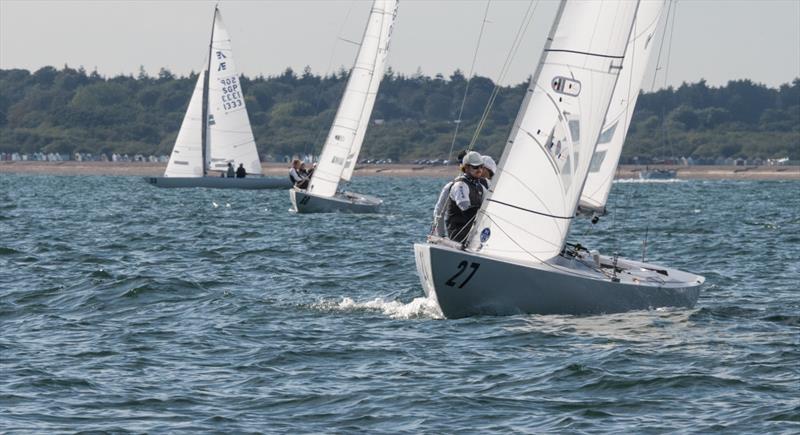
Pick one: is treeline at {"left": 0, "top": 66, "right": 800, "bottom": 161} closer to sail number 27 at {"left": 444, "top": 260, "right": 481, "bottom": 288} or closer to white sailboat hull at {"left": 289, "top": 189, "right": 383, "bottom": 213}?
white sailboat hull at {"left": 289, "top": 189, "right": 383, "bottom": 213}

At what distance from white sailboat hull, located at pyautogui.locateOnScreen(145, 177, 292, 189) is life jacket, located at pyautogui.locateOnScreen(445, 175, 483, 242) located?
41.9 meters

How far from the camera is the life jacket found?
1573 centimetres

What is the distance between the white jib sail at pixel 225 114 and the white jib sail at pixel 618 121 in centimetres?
4047

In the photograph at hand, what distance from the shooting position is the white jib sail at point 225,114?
2277 inches

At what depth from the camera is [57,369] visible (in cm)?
1230

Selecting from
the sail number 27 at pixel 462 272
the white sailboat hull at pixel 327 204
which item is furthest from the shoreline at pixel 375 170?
the sail number 27 at pixel 462 272

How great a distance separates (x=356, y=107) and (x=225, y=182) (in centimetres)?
1805

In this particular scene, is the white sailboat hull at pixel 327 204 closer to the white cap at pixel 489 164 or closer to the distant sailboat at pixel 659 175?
the white cap at pixel 489 164

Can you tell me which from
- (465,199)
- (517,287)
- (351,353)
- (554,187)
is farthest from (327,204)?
(351,353)

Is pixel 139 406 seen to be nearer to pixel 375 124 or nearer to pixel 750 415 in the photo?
pixel 750 415

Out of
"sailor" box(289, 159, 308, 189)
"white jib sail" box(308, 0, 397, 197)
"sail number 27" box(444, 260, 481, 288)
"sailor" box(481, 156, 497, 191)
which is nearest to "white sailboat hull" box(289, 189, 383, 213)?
Result: "white jib sail" box(308, 0, 397, 197)

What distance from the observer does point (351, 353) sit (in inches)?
516

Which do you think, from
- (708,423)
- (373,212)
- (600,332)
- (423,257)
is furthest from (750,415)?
(373,212)

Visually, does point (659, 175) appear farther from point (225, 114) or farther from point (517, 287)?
point (517, 287)
